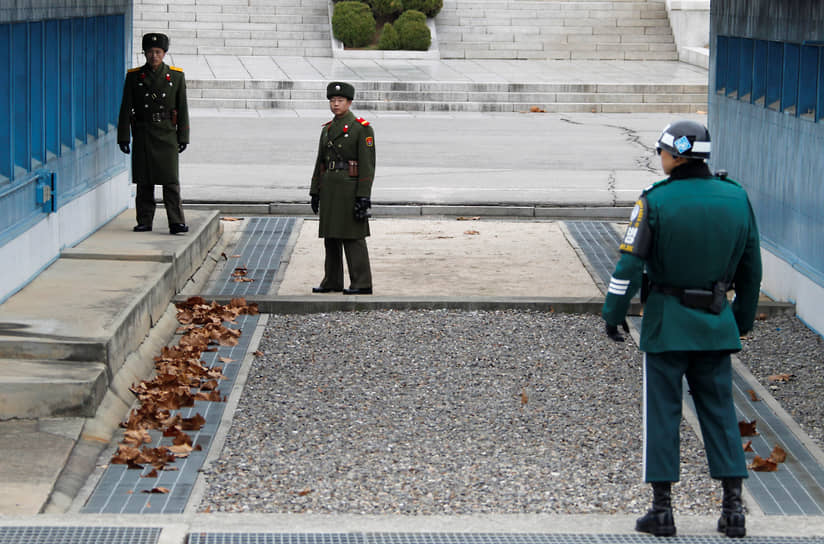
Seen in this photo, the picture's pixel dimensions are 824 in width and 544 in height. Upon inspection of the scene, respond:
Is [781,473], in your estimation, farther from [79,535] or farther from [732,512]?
[79,535]

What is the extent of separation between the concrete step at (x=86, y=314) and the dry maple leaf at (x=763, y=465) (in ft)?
10.9

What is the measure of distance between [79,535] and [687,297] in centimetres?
257

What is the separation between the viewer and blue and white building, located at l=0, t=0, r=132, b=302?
348 inches

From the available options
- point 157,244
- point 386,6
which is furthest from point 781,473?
point 386,6

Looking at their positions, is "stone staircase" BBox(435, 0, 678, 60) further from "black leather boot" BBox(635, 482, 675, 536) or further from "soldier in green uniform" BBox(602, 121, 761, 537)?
"black leather boot" BBox(635, 482, 675, 536)

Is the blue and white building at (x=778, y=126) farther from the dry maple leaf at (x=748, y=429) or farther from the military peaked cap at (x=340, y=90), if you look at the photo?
the military peaked cap at (x=340, y=90)

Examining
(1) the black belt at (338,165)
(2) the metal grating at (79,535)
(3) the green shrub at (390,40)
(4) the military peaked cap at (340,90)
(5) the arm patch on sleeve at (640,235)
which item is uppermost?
(3) the green shrub at (390,40)

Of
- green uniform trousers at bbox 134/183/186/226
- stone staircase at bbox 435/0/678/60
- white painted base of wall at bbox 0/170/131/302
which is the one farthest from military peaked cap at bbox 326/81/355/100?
stone staircase at bbox 435/0/678/60

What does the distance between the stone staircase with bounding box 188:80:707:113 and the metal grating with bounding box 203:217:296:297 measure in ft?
40.1

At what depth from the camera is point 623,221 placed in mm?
14438

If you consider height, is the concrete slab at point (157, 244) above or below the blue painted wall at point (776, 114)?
below

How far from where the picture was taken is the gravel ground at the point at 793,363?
7363mm

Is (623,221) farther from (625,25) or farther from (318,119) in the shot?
(625,25)

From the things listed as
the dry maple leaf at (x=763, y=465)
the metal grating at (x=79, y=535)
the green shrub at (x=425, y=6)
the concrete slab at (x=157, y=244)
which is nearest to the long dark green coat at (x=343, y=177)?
the concrete slab at (x=157, y=244)
